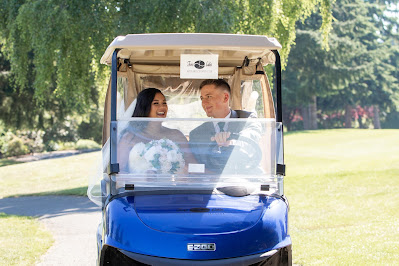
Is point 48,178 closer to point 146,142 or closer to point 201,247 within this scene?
point 146,142

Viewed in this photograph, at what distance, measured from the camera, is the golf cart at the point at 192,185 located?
11.8 ft

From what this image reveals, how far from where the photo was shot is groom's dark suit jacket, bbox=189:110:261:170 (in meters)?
4.27

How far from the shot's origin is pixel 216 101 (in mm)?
5105

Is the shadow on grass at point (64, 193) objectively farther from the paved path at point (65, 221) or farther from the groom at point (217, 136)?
the groom at point (217, 136)

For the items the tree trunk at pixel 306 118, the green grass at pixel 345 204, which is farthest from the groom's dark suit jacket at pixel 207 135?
the tree trunk at pixel 306 118

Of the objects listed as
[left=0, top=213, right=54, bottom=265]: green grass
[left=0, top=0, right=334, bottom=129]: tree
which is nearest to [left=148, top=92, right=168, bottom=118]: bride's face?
[left=0, top=213, right=54, bottom=265]: green grass

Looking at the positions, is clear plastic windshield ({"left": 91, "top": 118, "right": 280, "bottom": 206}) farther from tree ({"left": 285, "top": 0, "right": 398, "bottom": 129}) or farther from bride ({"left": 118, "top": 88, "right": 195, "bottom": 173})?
tree ({"left": 285, "top": 0, "right": 398, "bottom": 129})

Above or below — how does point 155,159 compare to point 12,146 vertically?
above

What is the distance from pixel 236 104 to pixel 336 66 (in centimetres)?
3602

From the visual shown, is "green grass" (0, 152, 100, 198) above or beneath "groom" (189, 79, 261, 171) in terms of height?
beneath

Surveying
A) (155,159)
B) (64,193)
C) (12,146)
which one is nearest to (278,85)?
(155,159)

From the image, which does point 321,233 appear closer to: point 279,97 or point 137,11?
point 279,97

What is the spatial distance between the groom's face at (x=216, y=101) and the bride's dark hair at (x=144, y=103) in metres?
0.49

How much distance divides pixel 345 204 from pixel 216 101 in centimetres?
791
